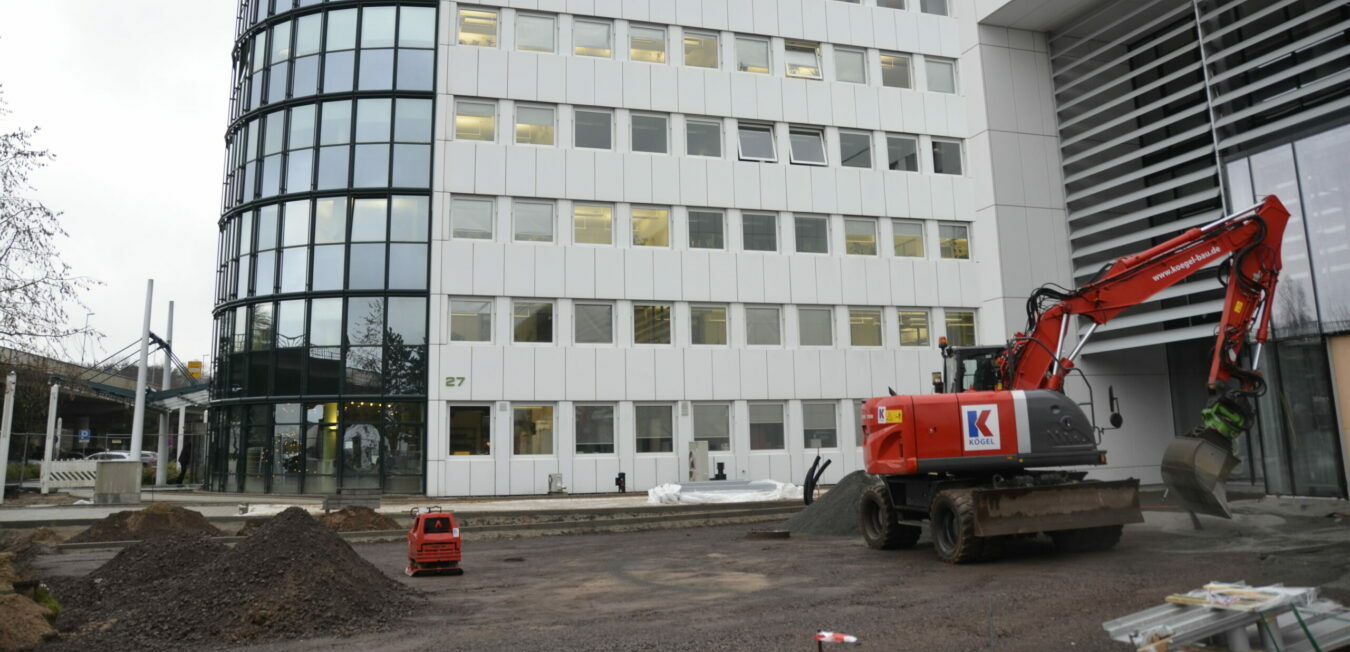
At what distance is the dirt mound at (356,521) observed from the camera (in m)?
Result: 18.4

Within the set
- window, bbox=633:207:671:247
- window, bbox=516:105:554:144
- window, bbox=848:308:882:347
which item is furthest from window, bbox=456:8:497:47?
window, bbox=848:308:882:347

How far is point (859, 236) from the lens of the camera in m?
30.5

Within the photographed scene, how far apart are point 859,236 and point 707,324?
6.41m

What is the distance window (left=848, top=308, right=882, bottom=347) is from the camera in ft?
98.0

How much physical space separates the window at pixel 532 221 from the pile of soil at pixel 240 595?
55.2ft

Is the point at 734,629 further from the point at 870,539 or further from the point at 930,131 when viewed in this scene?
the point at 930,131

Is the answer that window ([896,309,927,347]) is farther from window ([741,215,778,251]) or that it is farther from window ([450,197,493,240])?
window ([450,197,493,240])

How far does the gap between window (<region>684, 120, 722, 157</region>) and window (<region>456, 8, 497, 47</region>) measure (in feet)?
22.3

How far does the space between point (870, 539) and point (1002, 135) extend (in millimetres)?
20780

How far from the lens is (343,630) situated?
345 inches

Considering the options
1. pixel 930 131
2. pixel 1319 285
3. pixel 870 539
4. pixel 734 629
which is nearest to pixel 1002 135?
pixel 930 131

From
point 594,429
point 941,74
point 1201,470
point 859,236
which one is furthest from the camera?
point 941,74

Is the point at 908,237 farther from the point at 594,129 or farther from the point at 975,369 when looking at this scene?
the point at 975,369

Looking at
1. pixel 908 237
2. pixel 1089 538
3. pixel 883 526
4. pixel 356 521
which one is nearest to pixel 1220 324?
pixel 1089 538
